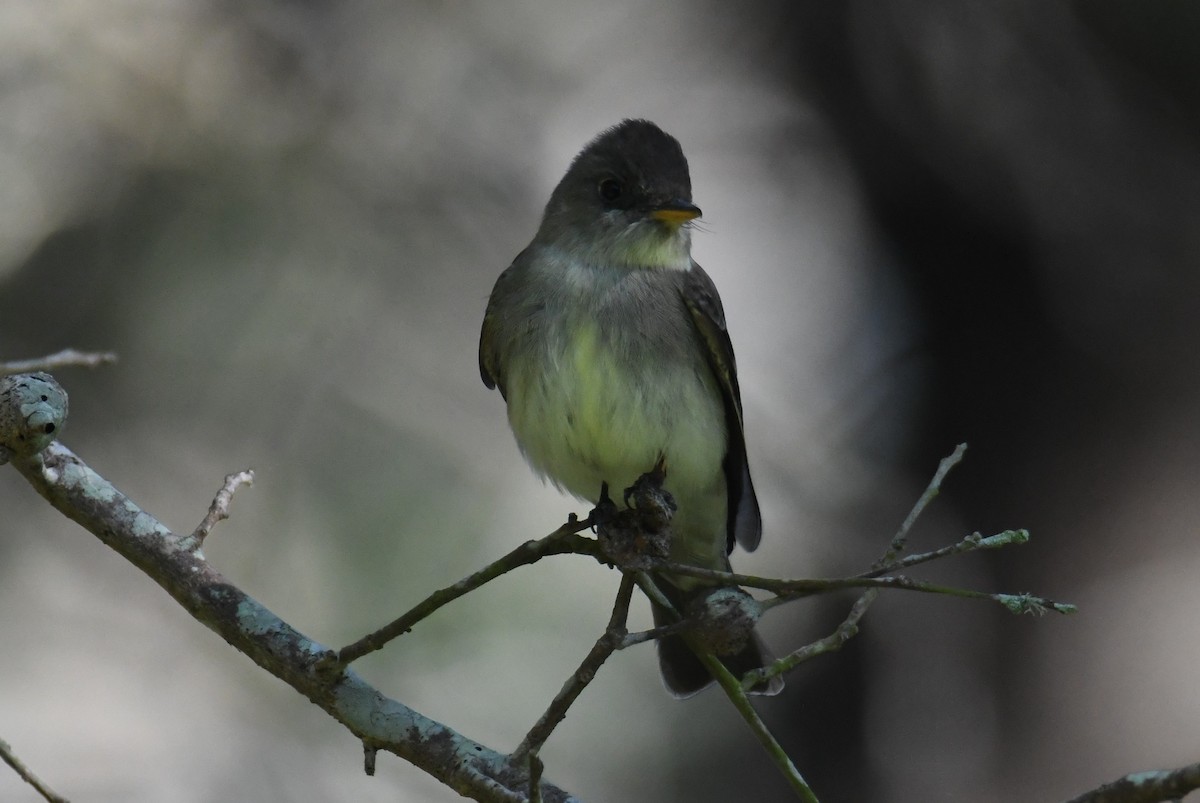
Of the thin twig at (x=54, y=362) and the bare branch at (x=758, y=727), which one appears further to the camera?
the thin twig at (x=54, y=362)

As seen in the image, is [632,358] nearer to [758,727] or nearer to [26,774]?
[758,727]

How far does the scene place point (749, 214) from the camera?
5961mm

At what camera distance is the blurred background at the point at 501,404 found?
4734 millimetres

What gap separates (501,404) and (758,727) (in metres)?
3.32

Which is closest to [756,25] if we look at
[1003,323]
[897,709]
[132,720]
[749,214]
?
[749,214]

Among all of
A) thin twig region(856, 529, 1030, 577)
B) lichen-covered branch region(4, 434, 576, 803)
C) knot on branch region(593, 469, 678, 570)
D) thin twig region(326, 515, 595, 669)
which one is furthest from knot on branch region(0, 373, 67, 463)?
thin twig region(856, 529, 1030, 577)

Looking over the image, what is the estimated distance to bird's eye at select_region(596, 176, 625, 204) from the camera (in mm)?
4203

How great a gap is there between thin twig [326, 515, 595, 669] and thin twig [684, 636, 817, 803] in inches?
14.1

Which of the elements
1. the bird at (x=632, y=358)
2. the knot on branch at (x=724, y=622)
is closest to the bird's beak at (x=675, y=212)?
the bird at (x=632, y=358)

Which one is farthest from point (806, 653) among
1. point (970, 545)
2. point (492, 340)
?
point (492, 340)

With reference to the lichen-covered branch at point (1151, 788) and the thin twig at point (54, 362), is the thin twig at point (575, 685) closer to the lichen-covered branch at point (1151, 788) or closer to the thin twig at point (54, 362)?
the lichen-covered branch at point (1151, 788)

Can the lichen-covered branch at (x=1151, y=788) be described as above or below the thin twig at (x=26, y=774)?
below

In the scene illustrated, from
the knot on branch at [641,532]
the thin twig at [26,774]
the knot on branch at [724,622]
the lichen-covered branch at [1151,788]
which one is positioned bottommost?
the lichen-covered branch at [1151,788]

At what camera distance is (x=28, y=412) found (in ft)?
8.50
